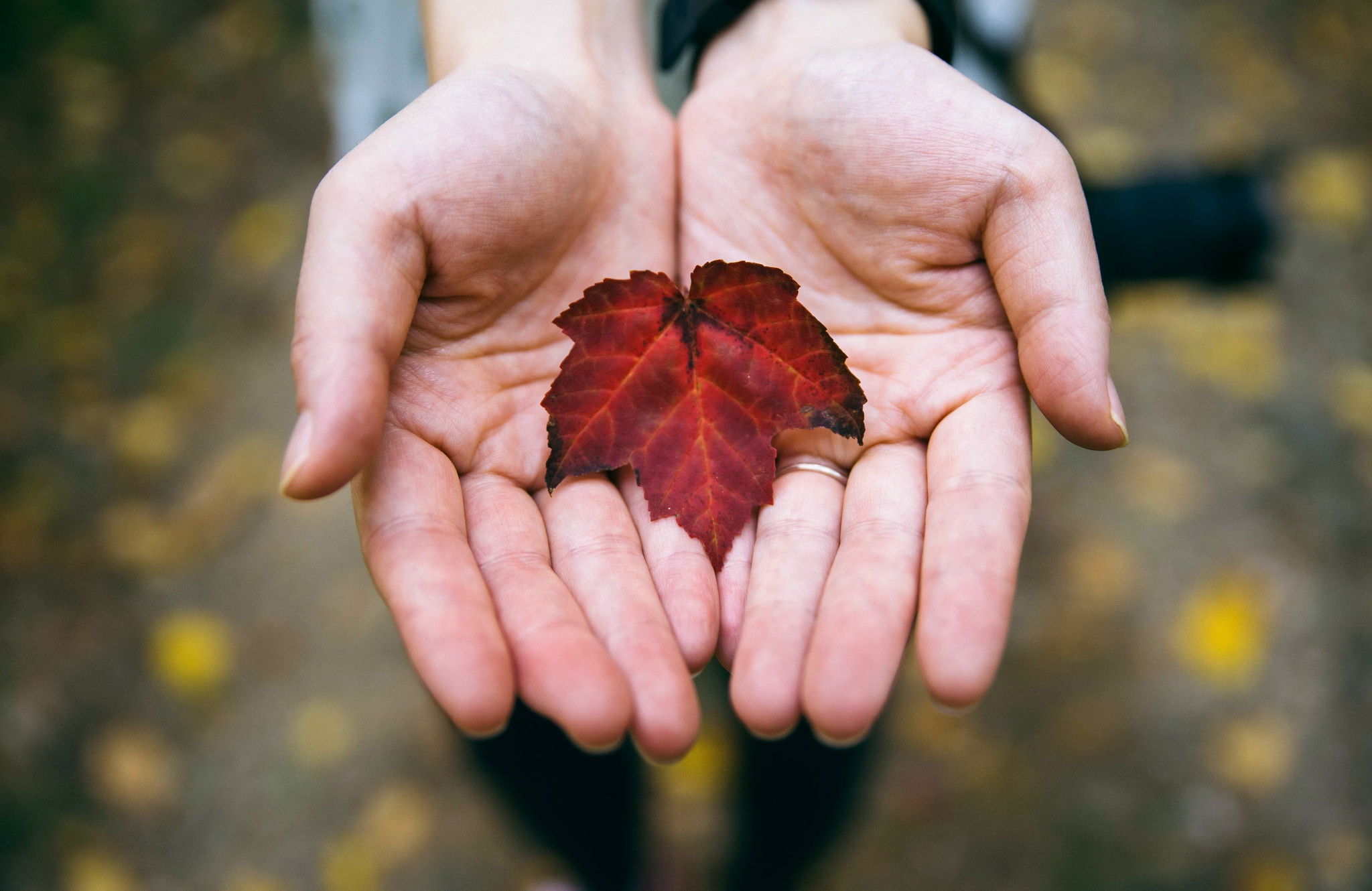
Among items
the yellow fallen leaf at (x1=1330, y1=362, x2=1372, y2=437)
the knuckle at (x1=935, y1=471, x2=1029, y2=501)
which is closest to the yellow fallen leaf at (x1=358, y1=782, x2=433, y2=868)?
the knuckle at (x1=935, y1=471, x2=1029, y2=501)

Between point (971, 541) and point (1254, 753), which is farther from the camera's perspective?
point (1254, 753)

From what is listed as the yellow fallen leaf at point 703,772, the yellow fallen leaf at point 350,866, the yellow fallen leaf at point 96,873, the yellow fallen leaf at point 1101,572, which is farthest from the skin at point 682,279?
the yellow fallen leaf at point 96,873

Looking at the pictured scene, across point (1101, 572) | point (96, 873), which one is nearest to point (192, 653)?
point (96, 873)

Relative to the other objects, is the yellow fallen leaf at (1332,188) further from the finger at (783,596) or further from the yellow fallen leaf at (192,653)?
the yellow fallen leaf at (192,653)

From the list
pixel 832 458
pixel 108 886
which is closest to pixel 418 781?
pixel 108 886

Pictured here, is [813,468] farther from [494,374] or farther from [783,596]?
[494,374]

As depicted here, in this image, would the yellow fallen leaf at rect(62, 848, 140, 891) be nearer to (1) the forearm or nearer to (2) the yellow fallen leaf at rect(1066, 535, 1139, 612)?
(1) the forearm
